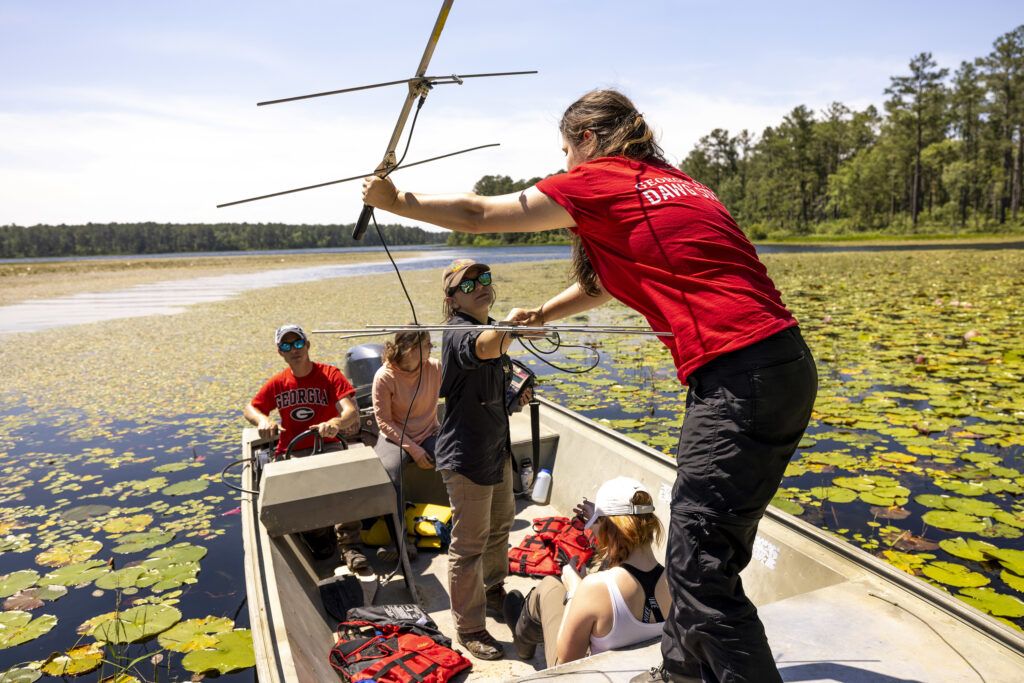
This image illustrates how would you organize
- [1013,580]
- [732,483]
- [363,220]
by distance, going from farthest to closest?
[1013,580], [363,220], [732,483]

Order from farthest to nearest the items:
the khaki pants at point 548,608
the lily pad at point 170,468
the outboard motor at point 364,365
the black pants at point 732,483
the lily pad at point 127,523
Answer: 1. the lily pad at point 170,468
2. the outboard motor at point 364,365
3. the lily pad at point 127,523
4. the khaki pants at point 548,608
5. the black pants at point 732,483

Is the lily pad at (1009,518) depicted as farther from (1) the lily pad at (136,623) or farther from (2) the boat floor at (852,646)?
(1) the lily pad at (136,623)

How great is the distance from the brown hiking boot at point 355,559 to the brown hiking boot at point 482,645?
3.45 ft

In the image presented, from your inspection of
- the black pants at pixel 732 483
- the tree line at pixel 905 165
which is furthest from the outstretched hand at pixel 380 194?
the tree line at pixel 905 165

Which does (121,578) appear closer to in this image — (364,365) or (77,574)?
(77,574)

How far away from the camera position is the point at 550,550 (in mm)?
3791

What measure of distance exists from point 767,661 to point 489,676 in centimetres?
166

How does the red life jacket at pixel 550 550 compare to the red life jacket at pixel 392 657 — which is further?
the red life jacket at pixel 550 550

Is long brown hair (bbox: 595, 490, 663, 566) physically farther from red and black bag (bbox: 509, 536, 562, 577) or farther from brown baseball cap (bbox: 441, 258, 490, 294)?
red and black bag (bbox: 509, 536, 562, 577)

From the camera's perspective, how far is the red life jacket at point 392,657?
248 centimetres

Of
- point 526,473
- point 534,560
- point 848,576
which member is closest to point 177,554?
point 526,473

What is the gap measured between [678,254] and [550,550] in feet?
9.18

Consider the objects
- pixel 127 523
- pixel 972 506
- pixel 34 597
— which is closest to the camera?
pixel 34 597

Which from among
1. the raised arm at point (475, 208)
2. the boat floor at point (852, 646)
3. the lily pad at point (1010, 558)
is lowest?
the lily pad at point (1010, 558)
